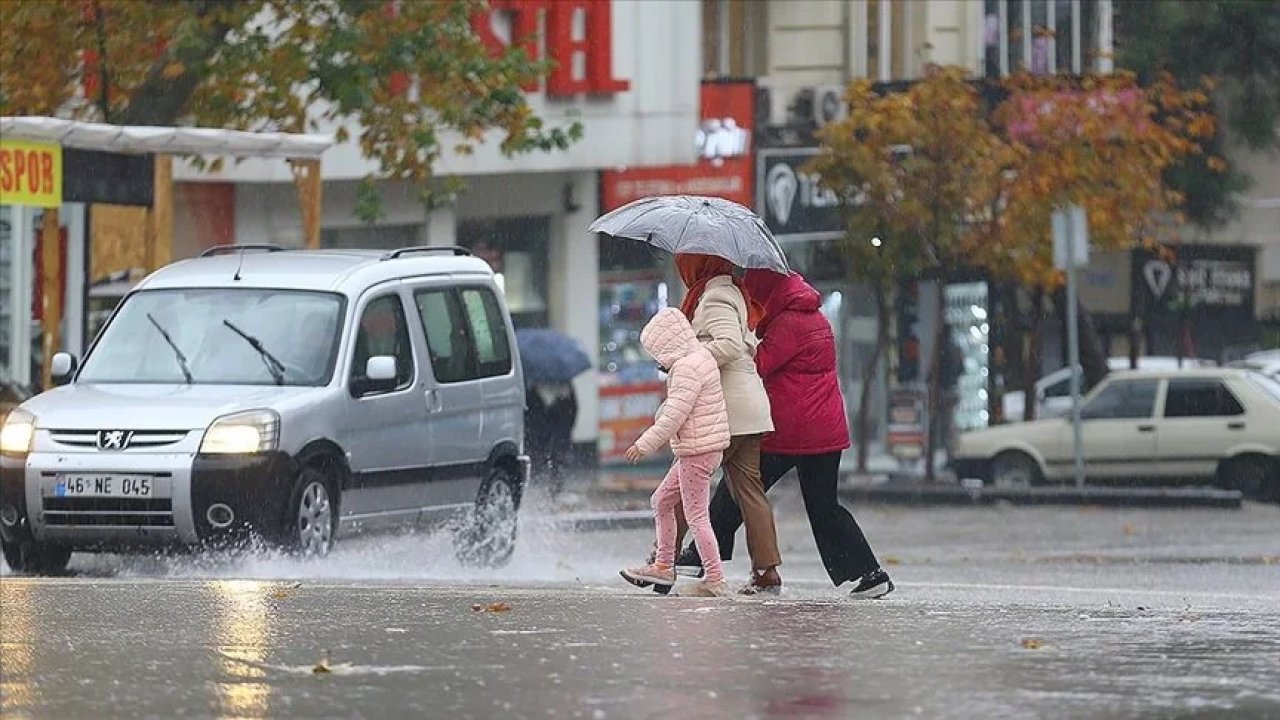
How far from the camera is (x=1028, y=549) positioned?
2167cm

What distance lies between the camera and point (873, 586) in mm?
12570

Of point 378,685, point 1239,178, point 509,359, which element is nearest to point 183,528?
point 509,359

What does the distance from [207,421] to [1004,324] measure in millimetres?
27190

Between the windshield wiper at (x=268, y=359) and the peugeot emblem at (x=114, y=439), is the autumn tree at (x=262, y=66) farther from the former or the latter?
the peugeot emblem at (x=114, y=439)

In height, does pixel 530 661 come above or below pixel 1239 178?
below

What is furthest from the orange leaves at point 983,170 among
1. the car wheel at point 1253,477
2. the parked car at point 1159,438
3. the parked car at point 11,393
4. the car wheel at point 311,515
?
the car wheel at point 311,515

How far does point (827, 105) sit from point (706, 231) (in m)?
27.3

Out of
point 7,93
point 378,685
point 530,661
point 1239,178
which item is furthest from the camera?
point 1239,178

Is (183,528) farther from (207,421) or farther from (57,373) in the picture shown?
(57,373)

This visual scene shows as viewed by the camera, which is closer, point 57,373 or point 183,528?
point 183,528

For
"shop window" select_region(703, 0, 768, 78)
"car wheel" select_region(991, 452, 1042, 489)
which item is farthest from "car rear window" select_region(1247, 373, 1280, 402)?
"shop window" select_region(703, 0, 768, 78)

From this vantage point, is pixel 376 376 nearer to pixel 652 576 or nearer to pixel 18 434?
pixel 18 434

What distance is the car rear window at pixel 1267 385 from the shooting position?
98.5 feet

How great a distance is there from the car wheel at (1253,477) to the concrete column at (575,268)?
831 centimetres
